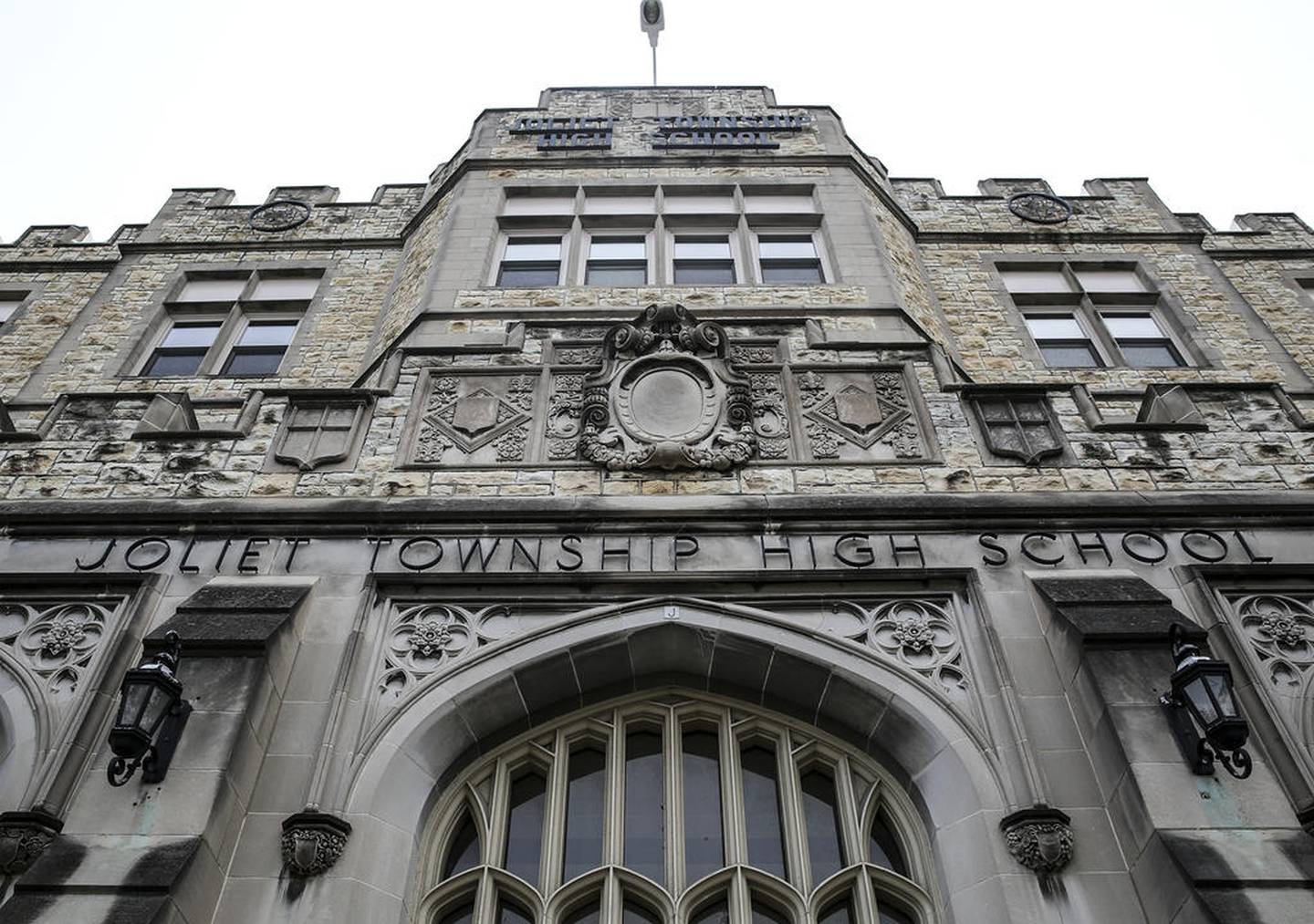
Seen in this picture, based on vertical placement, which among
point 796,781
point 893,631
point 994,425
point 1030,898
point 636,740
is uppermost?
point 994,425

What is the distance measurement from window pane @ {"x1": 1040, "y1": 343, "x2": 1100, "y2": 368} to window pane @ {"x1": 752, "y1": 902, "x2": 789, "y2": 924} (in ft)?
28.2

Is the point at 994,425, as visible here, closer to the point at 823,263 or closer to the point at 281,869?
the point at 823,263

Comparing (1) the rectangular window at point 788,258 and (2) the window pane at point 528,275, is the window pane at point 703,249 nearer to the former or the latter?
(1) the rectangular window at point 788,258

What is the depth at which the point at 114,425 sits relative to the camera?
9.35 meters

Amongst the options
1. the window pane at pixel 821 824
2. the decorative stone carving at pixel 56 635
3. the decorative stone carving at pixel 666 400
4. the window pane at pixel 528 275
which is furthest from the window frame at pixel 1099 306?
the decorative stone carving at pixel 56 635

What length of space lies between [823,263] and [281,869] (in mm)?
9362

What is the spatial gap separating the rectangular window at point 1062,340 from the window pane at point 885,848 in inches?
303

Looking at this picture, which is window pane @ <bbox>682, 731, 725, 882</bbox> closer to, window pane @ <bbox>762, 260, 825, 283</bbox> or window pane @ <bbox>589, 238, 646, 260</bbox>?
window pane @ <bbox>762, 260, 825, 283</bbox>

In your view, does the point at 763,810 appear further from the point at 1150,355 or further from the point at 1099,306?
the point at 1099,306

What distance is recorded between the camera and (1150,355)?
13031 millimetres

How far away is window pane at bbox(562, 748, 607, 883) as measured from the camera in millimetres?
6578

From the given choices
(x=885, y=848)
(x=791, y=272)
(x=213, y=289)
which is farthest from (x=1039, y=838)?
(x=213, y=289)

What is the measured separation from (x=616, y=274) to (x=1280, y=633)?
8.28 m

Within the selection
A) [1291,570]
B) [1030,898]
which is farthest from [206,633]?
[1291,570]
